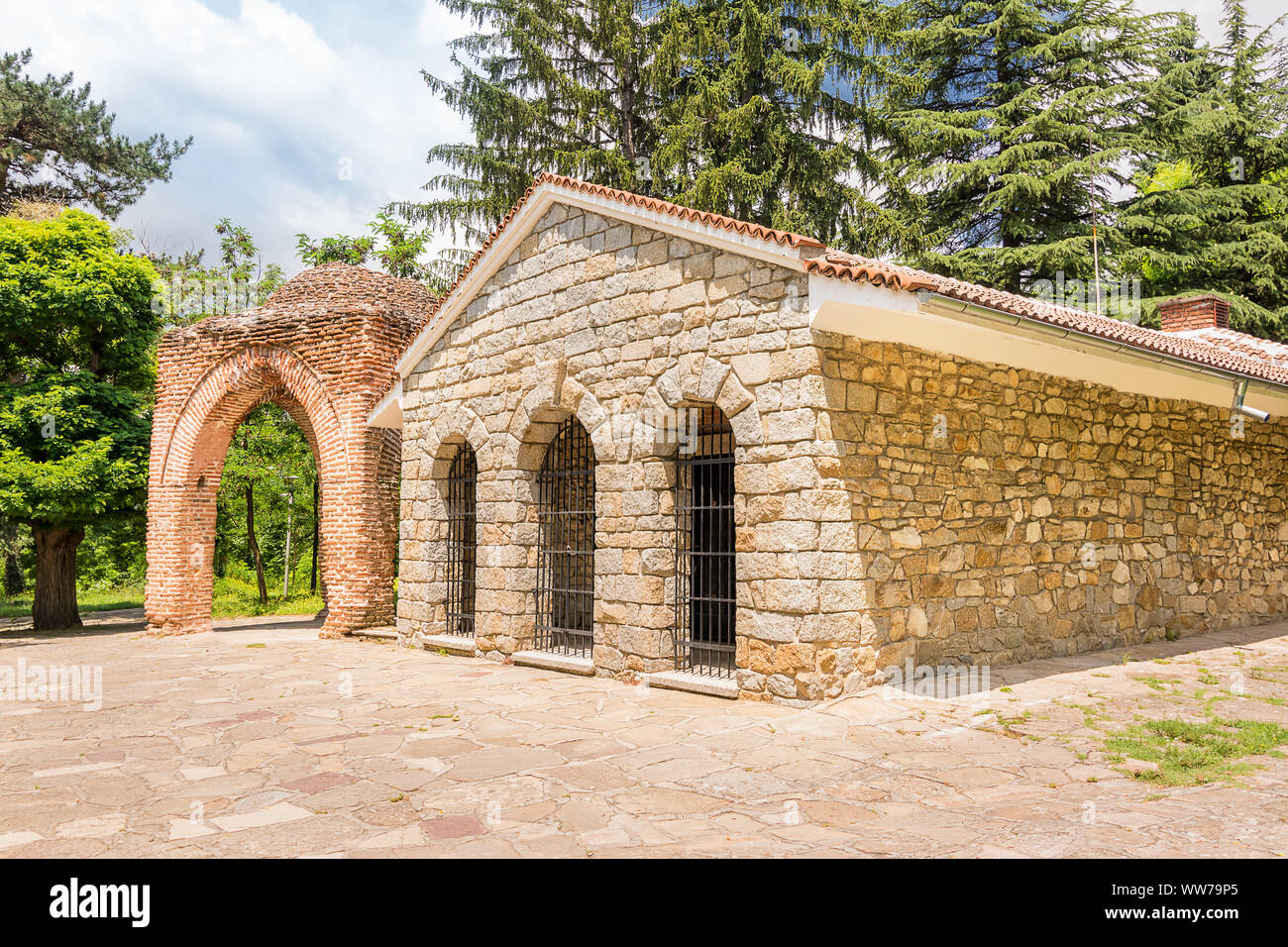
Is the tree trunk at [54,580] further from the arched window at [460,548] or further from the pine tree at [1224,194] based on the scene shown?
the pine tree at [1224,194]

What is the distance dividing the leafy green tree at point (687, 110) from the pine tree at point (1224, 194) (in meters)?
5.85

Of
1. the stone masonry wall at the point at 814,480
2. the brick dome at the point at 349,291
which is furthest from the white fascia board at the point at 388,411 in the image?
the brick dome at the point at 349,291

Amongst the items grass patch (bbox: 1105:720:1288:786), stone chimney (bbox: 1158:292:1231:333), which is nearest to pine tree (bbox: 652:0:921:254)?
stone chimney (bbox: 1158:292:1231:333)

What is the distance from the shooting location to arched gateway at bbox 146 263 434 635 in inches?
473

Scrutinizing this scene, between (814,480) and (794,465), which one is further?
(794,465)

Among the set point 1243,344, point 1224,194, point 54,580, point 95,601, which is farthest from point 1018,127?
point 95,601

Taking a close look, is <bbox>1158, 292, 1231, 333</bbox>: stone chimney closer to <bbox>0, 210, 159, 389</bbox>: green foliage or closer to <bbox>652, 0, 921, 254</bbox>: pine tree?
<bbox>652, 0, 921, 254</bbox>: pine tree

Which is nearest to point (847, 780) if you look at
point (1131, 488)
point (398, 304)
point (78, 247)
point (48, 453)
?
point (1131, 488)

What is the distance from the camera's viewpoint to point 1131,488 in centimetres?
888

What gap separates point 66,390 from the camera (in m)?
14.0

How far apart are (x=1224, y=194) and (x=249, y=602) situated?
26.2 metres

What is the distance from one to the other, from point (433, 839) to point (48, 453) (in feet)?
44.9

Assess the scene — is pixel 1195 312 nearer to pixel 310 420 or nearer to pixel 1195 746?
pixel 1195 746

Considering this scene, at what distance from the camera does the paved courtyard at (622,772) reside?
12.1ft
